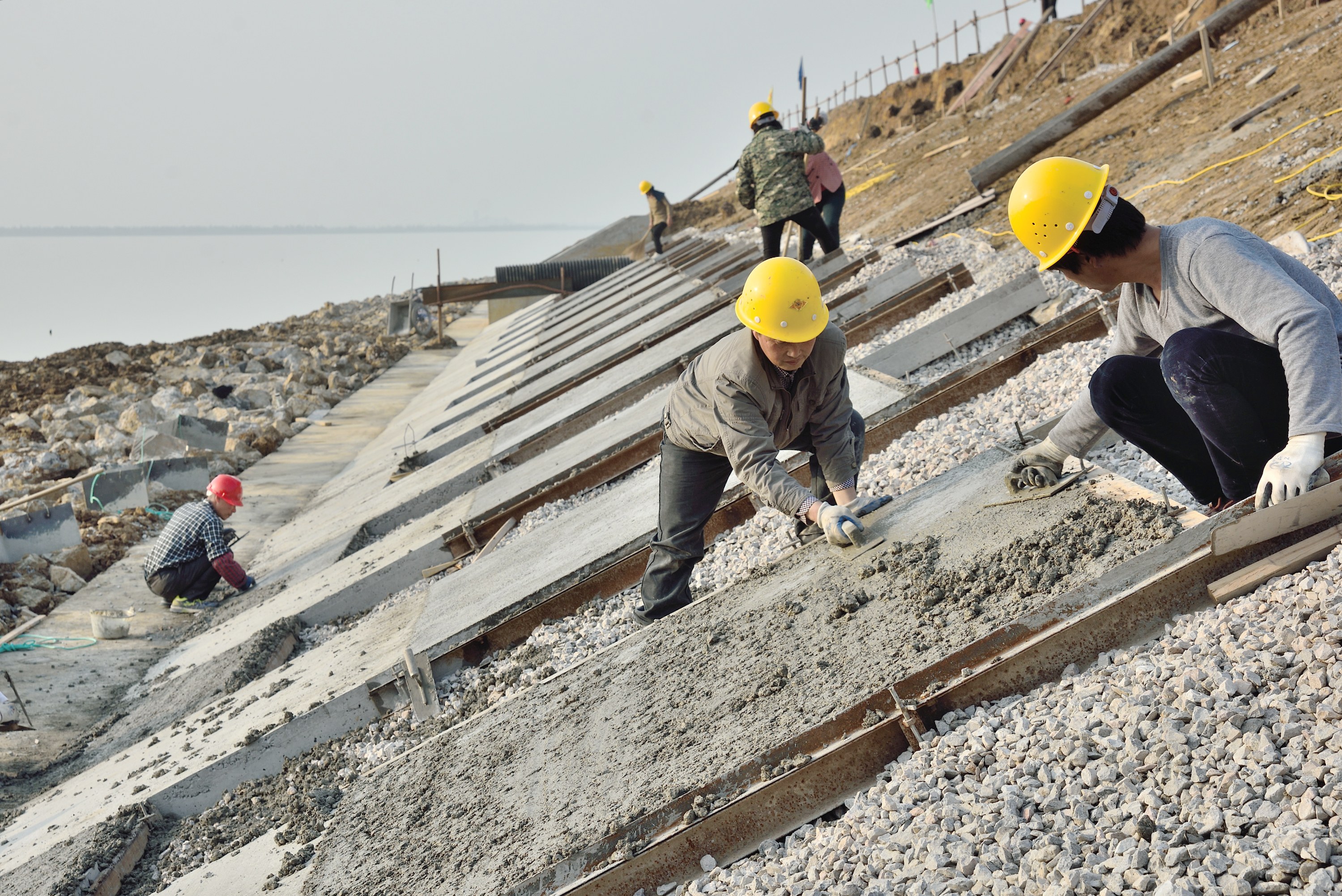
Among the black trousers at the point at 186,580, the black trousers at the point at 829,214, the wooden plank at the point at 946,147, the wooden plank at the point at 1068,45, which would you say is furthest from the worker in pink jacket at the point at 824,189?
the wooden plank at the point at 1068,45

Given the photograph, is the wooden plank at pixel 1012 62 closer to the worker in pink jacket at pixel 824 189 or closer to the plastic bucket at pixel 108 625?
the worker in pink jacket at pixel 824 189

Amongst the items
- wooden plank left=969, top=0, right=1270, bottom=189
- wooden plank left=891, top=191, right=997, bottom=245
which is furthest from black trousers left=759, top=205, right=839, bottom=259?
wooden plank left=969, top=0, right=1270, bottom=189

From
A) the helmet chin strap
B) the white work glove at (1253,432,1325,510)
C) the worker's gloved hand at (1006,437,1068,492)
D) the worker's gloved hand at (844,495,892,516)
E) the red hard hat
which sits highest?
the helmet chin strap

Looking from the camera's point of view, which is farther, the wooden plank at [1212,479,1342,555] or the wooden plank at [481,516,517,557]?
the wooden plank at [481,516,517,557]

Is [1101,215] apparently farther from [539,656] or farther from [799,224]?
[799,224]

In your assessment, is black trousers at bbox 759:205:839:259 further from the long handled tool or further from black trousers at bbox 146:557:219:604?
the long handled tool

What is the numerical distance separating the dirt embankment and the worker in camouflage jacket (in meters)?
2.26

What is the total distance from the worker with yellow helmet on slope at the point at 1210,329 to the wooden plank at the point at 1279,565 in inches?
6.5

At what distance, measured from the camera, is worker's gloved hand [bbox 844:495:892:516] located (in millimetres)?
4047

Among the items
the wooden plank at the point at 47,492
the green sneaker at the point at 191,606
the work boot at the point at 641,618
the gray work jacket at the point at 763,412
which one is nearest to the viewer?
the gray work jacket at the point at 763,412

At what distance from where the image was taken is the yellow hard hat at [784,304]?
145 inches

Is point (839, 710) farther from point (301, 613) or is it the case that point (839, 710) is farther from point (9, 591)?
point (9, 591)

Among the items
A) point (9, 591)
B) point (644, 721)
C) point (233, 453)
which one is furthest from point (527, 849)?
point (233, 453)

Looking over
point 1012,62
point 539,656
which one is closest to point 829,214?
point 539,656
